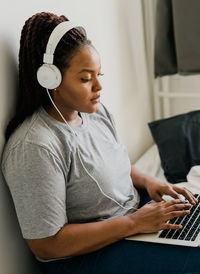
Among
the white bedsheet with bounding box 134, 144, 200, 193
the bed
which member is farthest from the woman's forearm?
the bed

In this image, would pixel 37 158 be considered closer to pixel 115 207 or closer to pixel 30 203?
pixel 30 203

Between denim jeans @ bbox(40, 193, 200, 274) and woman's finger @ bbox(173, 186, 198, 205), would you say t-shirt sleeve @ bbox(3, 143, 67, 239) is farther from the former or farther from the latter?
woman's finger @ bbox(173, 186, 198, 205)

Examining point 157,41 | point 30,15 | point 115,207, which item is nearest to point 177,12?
point 157,41

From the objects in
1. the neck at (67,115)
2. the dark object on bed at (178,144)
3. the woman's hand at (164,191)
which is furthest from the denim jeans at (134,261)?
the dark object on bed at (178,144)

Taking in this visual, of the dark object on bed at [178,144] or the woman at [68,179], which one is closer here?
the woman at [68,179]

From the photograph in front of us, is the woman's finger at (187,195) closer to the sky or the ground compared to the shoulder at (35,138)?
closer to the ground

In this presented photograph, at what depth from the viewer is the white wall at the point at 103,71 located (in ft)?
4.03

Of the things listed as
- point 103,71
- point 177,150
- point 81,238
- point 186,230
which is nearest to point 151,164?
point 177,150

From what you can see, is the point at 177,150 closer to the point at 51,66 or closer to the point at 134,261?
the point at 134,261

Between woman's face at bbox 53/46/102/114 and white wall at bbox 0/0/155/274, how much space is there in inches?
6.1

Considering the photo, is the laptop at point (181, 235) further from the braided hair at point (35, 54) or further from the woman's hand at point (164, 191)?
the braided hair at point (35, 54)

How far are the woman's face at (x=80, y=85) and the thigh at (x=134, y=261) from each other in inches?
16.1

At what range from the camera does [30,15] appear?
4.33 ft

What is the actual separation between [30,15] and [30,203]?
22.6 inches
